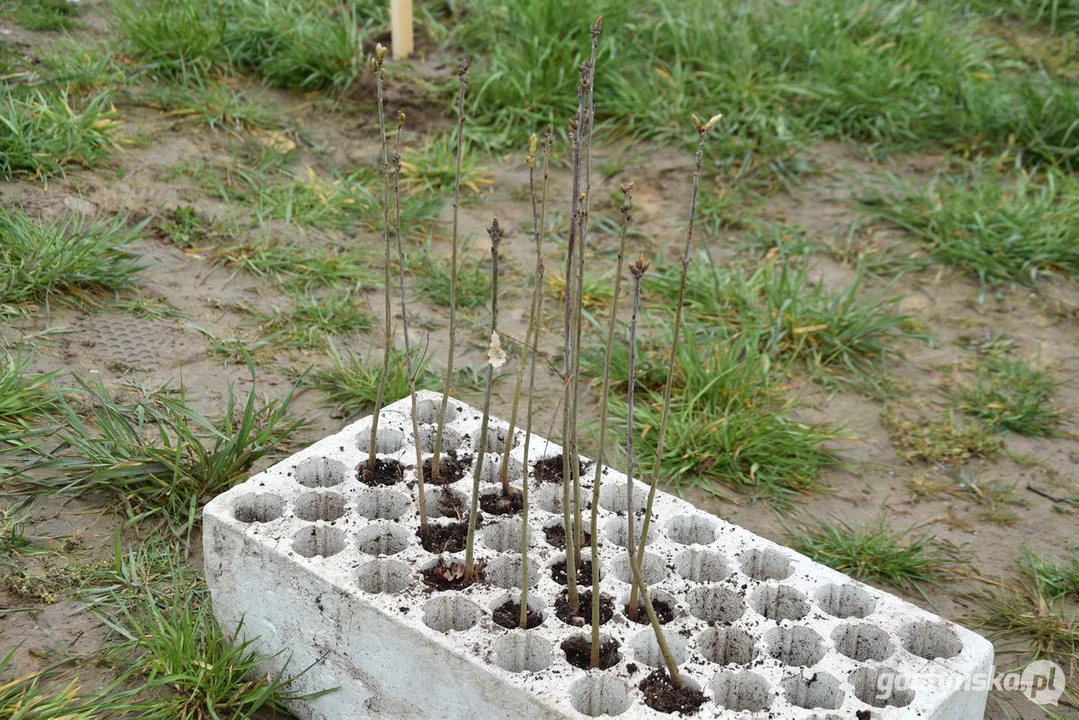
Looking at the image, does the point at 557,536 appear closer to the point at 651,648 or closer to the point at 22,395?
the point at 651,648

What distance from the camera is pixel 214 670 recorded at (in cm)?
255

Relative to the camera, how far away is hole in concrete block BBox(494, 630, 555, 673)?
7.53 ft

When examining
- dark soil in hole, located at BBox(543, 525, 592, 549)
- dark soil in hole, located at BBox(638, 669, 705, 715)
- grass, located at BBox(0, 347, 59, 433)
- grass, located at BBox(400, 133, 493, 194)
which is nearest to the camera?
dark soil in hole, located at BBox(638, 669, 705, 715)

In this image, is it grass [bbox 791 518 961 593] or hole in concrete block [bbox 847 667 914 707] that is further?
grass [bbox 791 518 961 593]

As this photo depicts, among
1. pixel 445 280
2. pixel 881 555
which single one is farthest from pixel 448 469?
pixel 445 280

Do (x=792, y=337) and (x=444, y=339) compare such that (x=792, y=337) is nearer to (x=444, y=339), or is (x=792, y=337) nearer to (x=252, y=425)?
(x=444, y=339)

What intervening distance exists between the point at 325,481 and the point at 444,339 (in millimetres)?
1418

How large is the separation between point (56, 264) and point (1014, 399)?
3080mm

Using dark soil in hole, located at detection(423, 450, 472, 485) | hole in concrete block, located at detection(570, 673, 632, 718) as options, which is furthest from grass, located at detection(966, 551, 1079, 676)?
dark soil in hole, located at detection(423, 450, 472, 485)

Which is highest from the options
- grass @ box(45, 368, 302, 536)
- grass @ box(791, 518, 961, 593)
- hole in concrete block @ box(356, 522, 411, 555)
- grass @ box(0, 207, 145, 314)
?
hole in concrete block @ box(356, 522, 411, 555)

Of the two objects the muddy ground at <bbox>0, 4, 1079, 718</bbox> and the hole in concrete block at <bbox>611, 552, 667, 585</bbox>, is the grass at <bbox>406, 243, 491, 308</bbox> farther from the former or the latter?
the hole in concrete block at <bbox>611, 552, 667, 585</bbox>

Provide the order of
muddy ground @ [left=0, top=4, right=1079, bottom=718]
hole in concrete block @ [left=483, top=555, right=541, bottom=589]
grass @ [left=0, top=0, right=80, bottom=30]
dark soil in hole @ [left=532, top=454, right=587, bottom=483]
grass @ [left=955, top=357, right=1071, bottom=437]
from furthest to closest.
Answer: grass @ [left=0, top=0, right=80, bottom=30], grass @ [left=955, top=357, right=1071, bottom=437], muddy ground @ [left=0, top=4, right=1079, bottom=718], dark soil in hole @ [left=532, top=454, right=587, bottom=483], hole in concrete block @ [left=483, top=555, right=541, bottom=589]

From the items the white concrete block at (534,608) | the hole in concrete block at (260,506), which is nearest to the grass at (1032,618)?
the white concrete block at (534,608)

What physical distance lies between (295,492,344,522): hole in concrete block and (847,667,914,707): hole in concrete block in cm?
113
